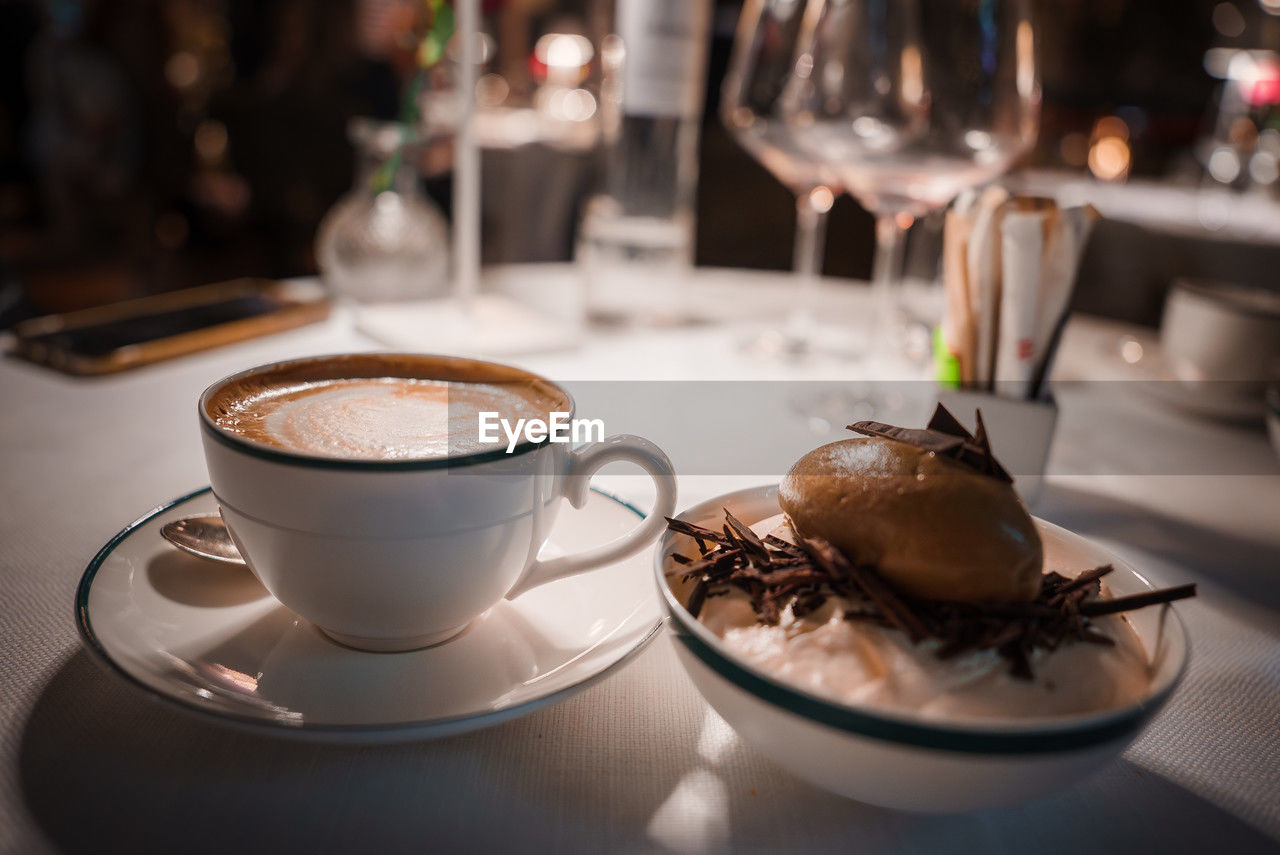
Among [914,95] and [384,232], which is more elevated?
[914,95]

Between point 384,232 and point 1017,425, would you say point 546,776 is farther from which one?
point 384,232

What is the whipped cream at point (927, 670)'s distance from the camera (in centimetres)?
30

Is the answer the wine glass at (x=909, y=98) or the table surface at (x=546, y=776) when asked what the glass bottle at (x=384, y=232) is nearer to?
the wine glass at (x=909, y=98)

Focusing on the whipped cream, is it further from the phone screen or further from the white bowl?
the phone screen

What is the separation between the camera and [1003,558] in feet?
1.07

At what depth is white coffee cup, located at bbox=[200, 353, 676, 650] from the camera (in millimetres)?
348

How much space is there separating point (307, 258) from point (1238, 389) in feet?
10.7

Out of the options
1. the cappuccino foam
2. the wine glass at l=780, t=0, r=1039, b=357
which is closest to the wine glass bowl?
the wine glass at l=780, t=0, r=1039, b=357

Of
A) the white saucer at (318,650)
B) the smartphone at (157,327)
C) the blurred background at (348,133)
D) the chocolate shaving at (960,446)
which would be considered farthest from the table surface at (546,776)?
the blurred background at (348,133)

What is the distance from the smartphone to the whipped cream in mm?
695

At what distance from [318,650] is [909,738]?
252 millimetres

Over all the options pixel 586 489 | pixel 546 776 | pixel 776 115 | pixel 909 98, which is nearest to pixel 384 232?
pixel 776 115

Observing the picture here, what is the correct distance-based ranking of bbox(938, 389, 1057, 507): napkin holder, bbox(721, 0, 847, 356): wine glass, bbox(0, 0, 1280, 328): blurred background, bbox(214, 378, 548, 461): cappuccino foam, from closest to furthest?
bbox(214, 378, 548, 461): cappuccino foam < bbox(938, 389, 1057, 507): napkin holder < bbox(721, 0, 847, 356): wine glass < bbox(0, 0, 1280, 328): blurred background

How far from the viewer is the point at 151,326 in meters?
0.87
